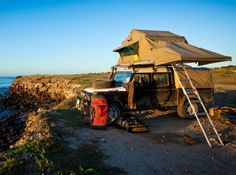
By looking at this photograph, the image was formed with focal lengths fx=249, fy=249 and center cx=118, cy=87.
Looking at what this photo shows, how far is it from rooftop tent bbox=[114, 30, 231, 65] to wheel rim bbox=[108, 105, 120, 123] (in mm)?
2622

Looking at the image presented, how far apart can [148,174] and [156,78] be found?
6.69 meters

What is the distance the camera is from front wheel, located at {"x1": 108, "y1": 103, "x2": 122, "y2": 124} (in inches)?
419

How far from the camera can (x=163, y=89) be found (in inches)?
465

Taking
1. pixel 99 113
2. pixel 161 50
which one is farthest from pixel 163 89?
pixel 99 113

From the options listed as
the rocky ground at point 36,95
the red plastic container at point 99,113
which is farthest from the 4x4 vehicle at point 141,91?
the rocky ground at point 36,95

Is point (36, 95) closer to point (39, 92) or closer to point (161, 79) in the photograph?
point (39, 92)

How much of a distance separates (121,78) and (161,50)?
3177mm

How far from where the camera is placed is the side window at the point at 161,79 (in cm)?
1172

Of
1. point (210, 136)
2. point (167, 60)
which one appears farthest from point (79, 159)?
point (210, 136)

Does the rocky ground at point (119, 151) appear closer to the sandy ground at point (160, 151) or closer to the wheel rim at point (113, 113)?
the sandy ground at point (160, 151)

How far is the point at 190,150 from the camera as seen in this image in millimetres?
7559

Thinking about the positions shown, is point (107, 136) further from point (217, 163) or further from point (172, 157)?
point (217, 163)

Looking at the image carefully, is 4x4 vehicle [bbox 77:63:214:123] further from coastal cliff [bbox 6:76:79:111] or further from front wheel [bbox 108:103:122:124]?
coastal cliff [bbox 6:76:79:111]

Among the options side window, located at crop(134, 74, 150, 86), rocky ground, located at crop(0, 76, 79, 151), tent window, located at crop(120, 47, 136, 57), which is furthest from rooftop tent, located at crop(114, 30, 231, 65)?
rocky ground, located at crop(0, 76, 79, 151)
